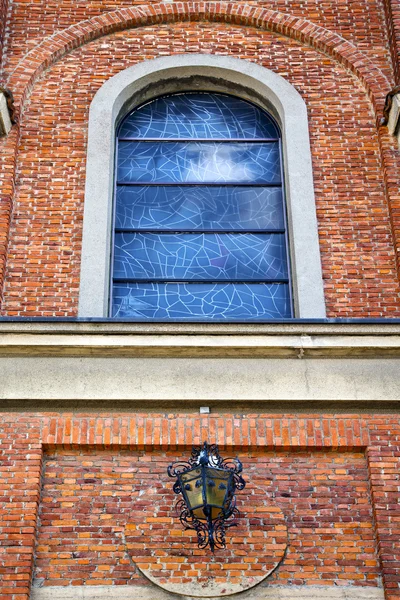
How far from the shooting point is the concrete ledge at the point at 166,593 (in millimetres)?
8750

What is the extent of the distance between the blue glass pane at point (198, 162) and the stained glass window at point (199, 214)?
0.5 inches

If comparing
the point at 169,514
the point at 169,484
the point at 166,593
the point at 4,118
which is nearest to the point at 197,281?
the point at 169,484

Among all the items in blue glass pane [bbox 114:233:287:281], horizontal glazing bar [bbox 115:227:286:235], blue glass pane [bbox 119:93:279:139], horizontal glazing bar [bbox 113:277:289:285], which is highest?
blue glass pane [bbox 119:93:279:139]

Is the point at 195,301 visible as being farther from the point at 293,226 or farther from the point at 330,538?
the point at 330,538

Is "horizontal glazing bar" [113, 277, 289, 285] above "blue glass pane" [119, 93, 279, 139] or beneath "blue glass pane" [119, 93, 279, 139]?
beneath

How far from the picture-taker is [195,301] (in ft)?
37.0

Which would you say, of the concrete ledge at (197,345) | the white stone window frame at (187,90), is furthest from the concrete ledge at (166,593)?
the white stone window frame at (187,90)

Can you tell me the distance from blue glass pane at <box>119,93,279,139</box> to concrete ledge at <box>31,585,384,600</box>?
5874 mm

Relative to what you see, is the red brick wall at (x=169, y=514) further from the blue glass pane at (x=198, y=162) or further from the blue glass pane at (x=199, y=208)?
the blue glass pane at (x=198, y=162)

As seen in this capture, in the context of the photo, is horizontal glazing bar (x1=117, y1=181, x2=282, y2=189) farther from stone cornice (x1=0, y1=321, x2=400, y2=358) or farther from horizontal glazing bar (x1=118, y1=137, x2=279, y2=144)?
stone cornice (x1=0, y1=321, x2=400, y2=358)

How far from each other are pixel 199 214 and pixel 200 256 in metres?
0.59

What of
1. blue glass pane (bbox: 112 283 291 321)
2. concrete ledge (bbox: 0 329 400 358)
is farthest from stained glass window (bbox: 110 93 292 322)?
concrete ledge (bbox: 0 329 400 358)

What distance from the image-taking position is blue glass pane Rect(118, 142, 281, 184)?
12.3 meters

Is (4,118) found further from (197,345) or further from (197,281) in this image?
(197,345)
